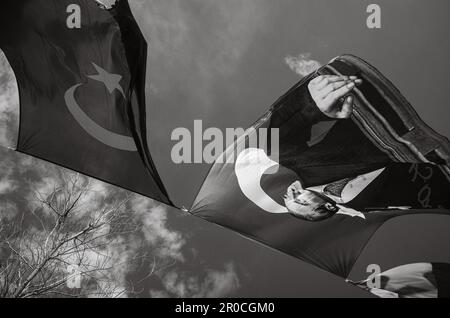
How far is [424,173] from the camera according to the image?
811 cm

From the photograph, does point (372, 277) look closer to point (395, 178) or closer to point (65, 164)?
point (395, 178)

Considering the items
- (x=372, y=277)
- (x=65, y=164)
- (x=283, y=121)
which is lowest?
(x=372, y=277)

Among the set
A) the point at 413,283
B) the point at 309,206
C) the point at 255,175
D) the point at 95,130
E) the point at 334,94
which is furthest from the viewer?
the point at 413,283

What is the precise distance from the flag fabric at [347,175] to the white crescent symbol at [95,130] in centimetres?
188

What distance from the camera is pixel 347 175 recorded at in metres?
8.05

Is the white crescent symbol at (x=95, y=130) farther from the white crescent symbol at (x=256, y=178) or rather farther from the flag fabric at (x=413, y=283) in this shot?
the flag fabric at (x=413, y=283)

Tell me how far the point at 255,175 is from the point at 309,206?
1256 millimetres

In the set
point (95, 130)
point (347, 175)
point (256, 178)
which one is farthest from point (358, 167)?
point (95, 130)

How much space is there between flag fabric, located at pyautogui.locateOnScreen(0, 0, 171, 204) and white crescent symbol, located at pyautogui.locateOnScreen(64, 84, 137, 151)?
16mm

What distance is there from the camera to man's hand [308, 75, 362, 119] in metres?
8.13

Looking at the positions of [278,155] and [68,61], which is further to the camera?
[278,155]

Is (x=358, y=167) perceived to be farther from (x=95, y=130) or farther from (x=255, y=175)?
(x=95, y=130)
